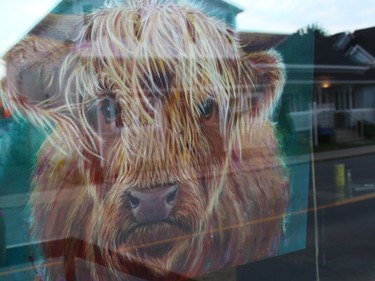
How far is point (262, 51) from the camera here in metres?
2.97

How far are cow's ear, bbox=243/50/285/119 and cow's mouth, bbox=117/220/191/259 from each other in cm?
90

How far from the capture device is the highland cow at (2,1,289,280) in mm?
2293

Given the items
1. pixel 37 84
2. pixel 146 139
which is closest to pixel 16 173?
pixel 37 84

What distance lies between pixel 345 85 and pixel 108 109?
6.51 meters

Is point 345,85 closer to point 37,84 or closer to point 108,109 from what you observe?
point 108,109

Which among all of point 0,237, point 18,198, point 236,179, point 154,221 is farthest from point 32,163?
point 236,179

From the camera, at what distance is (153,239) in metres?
2.62

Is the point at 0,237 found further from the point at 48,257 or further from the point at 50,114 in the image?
the point at 50,114

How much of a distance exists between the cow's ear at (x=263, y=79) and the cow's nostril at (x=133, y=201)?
962 millimetres

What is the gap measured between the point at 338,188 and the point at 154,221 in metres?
6.36

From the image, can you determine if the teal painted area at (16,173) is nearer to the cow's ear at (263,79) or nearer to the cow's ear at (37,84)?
the cow's ear at (37,84)

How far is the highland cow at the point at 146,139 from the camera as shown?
7.52 ft

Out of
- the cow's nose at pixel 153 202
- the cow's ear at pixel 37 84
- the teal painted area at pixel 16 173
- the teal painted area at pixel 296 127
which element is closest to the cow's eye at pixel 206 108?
the cow's nose at pixel 153 202

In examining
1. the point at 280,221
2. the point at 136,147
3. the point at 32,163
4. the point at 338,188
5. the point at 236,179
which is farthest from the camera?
the point at 338,188
